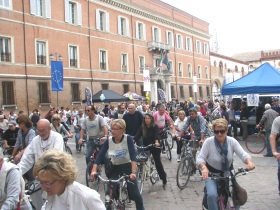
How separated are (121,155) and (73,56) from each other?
26.1 m

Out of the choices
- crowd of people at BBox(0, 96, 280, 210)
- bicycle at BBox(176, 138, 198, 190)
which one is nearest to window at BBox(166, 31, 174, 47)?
crowd of people at BBox(0, 96, 280, 210)

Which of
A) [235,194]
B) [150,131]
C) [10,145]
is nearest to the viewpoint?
[235,194]

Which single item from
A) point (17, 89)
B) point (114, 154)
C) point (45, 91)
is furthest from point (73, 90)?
point (114, 154)

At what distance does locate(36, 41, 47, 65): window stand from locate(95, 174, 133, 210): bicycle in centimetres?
2335

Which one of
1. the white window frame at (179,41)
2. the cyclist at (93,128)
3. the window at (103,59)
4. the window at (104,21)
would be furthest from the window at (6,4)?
the white window frame at (179,41)

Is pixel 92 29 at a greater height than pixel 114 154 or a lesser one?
greater

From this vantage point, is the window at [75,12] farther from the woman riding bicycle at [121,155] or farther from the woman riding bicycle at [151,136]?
the woman riding bicycle at [121,155]

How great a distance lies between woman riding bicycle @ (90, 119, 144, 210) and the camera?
15.2 feet

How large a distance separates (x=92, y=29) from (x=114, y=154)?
28522 millimetres

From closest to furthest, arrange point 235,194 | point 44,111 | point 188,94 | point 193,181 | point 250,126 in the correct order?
point 235,194, point 193,181, point 250,126, point 44,111, point 188,94

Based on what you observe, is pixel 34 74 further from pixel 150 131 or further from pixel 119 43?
pixel 150 131

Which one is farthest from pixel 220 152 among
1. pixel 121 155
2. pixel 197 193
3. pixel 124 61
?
pixel 124 61

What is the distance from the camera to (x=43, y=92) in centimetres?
2653

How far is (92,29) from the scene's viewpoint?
105ft
